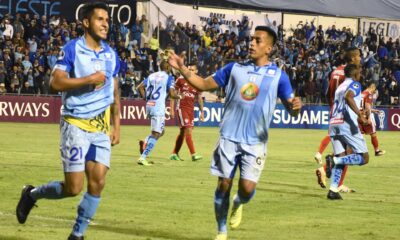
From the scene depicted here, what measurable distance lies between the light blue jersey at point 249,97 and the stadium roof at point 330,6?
38.0m

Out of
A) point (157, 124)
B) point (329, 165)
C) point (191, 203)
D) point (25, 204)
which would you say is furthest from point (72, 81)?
point (157, 124)

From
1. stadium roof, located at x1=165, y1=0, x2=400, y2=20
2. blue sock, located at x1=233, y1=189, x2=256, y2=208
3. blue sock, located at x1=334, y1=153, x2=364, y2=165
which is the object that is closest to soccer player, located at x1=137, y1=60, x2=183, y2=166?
blue sock, located at x1=334, y1=153, x2=364, y2=165

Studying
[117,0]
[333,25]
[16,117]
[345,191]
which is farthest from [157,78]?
[333,25]

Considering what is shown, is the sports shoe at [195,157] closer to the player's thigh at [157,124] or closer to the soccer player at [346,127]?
the player's thigh at [157,124]

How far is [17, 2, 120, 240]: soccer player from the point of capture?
31.5 feet

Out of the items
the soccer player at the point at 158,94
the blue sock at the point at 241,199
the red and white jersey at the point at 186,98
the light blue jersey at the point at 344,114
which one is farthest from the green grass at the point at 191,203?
the red and white jersey at the point at 186,98

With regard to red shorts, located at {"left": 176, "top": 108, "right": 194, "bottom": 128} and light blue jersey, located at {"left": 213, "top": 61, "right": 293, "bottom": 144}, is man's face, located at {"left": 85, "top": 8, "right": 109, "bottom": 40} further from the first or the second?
red shorts, located at {"left": 176, "top": 108, "right": 194, "bottom": 128}

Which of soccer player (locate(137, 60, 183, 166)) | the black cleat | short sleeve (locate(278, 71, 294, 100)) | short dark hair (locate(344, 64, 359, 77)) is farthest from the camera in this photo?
soccer player (locate(137, 60, 183, 166))

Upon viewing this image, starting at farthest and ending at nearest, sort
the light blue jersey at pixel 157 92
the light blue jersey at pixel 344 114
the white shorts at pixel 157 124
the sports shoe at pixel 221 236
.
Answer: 1. the light blue jersey at pixel 157 92
2. the white shorts at pixel 157 124
3. the light blue jersey at pixel 344 114
4. the sports shoe at pixel 221 236

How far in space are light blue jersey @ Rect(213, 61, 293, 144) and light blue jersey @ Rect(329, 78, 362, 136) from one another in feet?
17.9

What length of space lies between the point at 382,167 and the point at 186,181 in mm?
7094

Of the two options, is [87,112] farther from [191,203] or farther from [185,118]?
[185,118]

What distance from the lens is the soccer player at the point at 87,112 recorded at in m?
9.60

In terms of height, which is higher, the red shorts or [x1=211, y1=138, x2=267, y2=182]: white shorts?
[x1=211, y1=138, x2=267, y2=182]: white shorts
